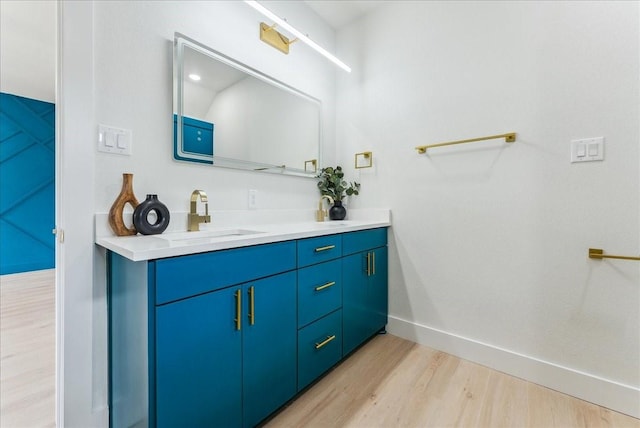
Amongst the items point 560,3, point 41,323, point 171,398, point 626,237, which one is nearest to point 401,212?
point 626,237

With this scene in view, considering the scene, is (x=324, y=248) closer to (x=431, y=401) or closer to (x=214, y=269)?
(x=214, y=269)

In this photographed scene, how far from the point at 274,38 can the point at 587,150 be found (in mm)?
1972

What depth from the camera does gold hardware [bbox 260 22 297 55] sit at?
73.0 inches

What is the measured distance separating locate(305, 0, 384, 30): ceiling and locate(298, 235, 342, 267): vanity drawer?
73.8 inches

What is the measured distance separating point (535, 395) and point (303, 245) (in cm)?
146

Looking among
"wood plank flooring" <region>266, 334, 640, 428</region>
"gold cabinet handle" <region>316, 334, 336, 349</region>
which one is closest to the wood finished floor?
"wood plank flooring" <region>266, 334, 640, 428</region>

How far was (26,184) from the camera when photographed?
3.97 metres

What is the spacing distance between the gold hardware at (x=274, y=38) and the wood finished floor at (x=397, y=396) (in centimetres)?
218

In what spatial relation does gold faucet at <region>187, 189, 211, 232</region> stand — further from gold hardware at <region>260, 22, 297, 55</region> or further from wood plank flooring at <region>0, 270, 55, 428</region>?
gold hardware at <region>260, 22, 297, 55</region>

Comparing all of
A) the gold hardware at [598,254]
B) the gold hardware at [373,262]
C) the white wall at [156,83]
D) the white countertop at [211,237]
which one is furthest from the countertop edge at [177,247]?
Answer: the gold hardware at [598,254]

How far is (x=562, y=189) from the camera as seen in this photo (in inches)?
58.3

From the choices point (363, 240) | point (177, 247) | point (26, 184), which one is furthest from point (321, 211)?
point (26, 184)

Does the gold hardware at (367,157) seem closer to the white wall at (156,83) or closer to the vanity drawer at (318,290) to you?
the white wall at (156,83)

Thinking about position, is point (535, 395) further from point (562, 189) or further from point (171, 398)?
point (171, 398)
